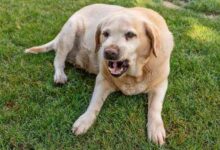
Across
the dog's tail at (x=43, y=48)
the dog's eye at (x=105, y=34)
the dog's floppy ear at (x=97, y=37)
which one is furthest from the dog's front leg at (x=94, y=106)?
the dog's tail at (x=43, y=48)

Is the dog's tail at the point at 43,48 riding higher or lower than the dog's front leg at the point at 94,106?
lower

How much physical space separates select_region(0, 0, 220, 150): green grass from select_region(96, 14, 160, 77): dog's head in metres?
0.44

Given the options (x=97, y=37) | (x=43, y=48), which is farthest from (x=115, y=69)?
(x=43, y=48)

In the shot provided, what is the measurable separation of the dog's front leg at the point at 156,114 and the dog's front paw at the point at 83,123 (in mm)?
481

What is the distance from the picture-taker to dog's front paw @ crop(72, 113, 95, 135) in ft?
12.5

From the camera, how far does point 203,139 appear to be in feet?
12.4

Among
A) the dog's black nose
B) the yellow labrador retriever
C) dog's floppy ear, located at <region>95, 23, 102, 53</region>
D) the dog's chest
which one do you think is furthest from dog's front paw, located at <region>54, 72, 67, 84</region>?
the dog's black nose

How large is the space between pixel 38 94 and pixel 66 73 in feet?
1.71

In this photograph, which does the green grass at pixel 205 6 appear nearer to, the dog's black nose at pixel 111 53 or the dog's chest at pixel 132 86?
the dog's chest at pixel 132 86

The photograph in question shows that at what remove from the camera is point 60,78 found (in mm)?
4543

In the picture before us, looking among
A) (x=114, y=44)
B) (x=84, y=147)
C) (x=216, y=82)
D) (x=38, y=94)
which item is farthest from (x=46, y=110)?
(x=216, y=82)

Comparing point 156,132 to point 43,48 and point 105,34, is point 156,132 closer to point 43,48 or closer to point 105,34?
point 105,34

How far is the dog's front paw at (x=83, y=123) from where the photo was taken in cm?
382

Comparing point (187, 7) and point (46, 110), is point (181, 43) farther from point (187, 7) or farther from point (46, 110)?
point (46, 110)
